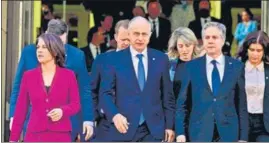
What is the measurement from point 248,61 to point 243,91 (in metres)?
0.35

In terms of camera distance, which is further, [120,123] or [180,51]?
[180,51]

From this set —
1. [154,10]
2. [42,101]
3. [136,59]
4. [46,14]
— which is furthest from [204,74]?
[46,14]

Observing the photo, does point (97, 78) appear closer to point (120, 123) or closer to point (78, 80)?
point (78, 80)

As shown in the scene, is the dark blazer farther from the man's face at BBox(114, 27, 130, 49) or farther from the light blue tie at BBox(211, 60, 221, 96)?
the light blue tie at BBox(211, 60, 221, 96)

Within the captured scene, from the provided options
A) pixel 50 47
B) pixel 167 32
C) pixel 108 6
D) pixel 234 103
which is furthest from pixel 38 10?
pixel 234 103

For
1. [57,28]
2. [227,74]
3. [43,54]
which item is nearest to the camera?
[43,54]

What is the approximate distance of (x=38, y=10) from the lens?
11.4m

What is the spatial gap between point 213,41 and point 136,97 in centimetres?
93

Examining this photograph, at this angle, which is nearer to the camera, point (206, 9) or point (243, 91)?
point (243, 91)

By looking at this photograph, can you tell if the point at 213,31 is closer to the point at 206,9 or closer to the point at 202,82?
the point at 202,82

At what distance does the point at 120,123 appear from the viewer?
8484 mm

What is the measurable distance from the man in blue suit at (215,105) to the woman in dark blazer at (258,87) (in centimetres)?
10

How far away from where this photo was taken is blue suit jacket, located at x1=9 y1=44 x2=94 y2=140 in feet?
28.3

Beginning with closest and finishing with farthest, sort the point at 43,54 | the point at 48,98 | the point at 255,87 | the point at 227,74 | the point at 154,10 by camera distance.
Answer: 1. the point at 48,98
2. the point at 43,54
3. the point at 227,74
4. the point at 255,87
5. the point at 154,10
